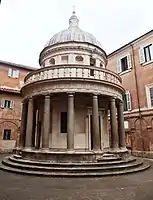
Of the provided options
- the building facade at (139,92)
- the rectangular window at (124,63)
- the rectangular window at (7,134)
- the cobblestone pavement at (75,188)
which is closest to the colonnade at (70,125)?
the cobblestone pavement at (75,188)

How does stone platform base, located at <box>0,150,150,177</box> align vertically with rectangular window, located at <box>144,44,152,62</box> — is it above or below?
below

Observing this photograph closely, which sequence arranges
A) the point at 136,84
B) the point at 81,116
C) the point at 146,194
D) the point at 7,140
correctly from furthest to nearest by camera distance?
the point at 7,140, the point at 136,84, the point at 81,116, the point at 146,194

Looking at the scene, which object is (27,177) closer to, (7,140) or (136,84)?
(7,140)

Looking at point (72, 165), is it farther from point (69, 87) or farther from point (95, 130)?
point (69, 87)

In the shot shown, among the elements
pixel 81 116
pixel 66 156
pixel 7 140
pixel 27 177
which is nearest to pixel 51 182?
pixel 27 177

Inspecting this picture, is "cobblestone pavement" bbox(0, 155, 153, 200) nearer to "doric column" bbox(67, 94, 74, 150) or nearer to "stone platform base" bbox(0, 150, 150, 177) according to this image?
"stone platform base" bbox(0, 150, 150, 177)

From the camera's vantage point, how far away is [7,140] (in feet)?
67.7

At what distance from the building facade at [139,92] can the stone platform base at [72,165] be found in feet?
Result: 24.6

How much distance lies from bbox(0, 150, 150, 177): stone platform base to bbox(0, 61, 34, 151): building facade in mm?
10749

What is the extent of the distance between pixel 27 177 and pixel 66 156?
242cm

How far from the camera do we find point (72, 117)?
34.6 ft

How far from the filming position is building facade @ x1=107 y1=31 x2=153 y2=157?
57.7 feet

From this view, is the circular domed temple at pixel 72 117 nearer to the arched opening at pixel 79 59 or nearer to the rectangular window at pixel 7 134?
the arched opening at pixel 79 59

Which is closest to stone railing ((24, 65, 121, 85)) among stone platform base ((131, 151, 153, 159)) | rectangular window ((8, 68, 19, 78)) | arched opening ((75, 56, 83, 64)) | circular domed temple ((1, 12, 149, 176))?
circular domed temple ((1, 12, 149, 176))
